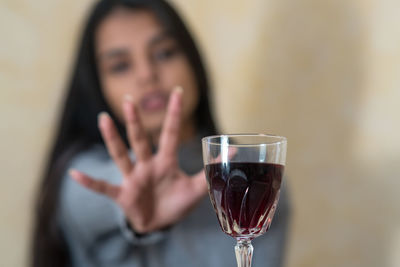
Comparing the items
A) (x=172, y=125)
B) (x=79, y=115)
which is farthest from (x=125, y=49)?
(x=172, y=125)

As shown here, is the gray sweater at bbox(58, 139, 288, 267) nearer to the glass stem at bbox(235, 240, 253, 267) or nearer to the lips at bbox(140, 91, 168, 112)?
the lips at bbox(140, 91, 168, 112)

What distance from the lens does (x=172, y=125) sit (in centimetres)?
82

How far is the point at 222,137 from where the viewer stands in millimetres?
504

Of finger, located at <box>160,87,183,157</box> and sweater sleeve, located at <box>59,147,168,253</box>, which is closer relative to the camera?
finger, located at <box>160,87,183,157</box>

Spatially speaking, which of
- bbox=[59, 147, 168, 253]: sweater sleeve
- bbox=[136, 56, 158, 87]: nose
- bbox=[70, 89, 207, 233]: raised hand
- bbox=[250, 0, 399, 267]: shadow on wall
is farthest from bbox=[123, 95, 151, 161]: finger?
bbox=[250, 0, 399, 267]: shadow on wall

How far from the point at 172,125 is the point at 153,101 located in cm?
33

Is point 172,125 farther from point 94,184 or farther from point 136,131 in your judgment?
point 94,184

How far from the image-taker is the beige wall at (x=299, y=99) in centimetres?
104

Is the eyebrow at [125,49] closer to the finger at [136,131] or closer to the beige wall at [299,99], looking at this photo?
the beige wall at [299,99]

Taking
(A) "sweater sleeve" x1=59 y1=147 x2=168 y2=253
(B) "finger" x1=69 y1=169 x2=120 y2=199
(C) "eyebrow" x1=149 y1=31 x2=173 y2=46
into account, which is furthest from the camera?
(C) "eyebrow" x1=149 y1=31 x2=173 y2=46

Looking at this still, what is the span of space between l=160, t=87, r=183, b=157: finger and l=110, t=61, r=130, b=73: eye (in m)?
0.33

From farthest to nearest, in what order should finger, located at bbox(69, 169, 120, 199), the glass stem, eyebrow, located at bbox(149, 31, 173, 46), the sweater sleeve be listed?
eyebrow, located at bbox(149, 31, 173, 46) < the sweater sleeve < finger, located at bbox(69, 169, 120, 199) < the glass stem

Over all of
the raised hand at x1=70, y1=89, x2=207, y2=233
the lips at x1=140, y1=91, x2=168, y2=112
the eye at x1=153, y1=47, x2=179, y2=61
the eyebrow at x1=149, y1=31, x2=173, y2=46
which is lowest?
the raised hand at x1=70, y1=89, x2=207, y2=233

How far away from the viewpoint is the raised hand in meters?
0.79
